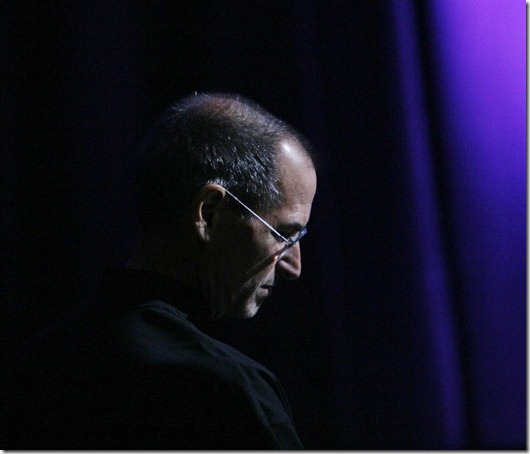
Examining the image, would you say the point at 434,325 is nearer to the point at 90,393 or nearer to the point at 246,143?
the point at 246,143

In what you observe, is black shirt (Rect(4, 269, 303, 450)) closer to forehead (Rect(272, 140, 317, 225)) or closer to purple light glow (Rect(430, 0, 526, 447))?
forehead (Rect(272, 140, 317, 225))

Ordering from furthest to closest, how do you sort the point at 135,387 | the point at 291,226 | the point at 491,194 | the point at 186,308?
the point at 491,194 → the point at 291,226 → the point at 186,308 → the point at 135,387

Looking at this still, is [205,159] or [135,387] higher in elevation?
[205,159]

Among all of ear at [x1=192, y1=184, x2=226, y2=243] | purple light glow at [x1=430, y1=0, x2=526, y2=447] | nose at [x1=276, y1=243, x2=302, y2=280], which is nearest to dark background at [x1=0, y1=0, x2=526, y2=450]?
purple light glow at [x1=430, y1=0, x2=526, y2=447]

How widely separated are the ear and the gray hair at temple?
15 mm

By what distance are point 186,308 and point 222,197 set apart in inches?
7.2

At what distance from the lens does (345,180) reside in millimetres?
1619

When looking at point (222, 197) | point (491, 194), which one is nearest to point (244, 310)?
point (222, 197)

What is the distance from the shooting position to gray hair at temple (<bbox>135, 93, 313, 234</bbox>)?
3.40 feet

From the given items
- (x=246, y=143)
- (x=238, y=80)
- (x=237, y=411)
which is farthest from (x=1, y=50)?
(x=237, y=411)

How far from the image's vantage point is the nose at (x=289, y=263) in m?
1.14

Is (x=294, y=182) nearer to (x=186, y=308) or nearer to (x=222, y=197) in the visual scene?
(x=222, y=197)

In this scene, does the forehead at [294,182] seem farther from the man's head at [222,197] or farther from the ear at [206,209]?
the ear at [206,209]

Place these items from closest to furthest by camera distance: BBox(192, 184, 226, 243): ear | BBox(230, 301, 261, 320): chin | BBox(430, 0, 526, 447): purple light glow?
BBox(192, 184, 226, 243): ear, BBox(230, 301, 261, 320): chin, BBox(430, 0, 526, 447): purple light glow
